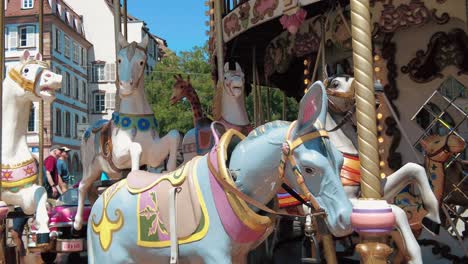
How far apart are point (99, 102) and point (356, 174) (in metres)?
37.8

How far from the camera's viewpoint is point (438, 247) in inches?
248

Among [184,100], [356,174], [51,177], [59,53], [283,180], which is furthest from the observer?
[59,53]

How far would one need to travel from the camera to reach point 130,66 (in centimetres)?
579

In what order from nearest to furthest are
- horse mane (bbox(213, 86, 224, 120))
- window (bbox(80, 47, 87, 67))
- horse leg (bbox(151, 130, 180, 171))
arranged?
horse leg (bbox(151, 130, 180, 171)) → horse mane (bbox(213, 86, 224, 120)) → window (bbox(80, 47, 87, 67))

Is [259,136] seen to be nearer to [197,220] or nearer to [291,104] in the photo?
[197,220]

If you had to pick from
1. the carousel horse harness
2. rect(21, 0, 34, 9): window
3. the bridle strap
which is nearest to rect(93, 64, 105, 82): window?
rect(21, 0, 34, 9): window

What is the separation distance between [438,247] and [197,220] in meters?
4.43

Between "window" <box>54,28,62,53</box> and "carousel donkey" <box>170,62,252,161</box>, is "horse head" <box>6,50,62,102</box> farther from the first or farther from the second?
"window" <box>54,28,62,53</box>

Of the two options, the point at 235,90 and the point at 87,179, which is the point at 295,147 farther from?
the point at 87,179

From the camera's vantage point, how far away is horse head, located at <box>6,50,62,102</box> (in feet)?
17.7

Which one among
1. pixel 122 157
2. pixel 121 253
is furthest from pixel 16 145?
pixel 121 253

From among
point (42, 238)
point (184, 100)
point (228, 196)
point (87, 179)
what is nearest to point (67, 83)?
point (184, 100)

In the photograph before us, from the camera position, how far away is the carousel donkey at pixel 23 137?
512cm

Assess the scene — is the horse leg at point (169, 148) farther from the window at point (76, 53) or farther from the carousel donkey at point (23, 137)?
the window at point (76, 53)
